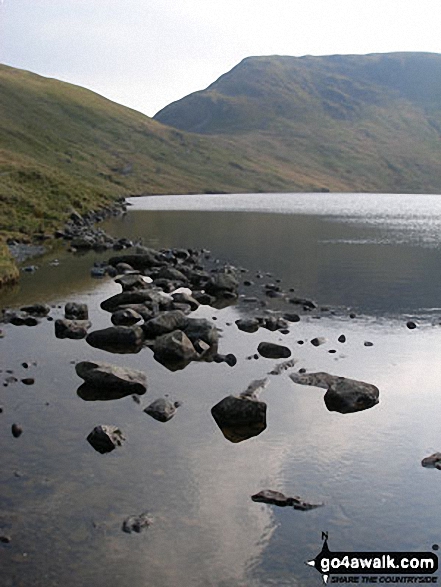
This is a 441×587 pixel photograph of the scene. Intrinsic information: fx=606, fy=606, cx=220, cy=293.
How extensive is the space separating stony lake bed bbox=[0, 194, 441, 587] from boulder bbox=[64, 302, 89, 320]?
1.81 metres

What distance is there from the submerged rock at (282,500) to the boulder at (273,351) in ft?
43.5

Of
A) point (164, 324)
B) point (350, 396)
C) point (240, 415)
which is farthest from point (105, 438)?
point (164, 324)

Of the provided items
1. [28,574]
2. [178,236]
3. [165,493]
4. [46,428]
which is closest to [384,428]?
[165,493]

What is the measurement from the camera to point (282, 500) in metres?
16.1

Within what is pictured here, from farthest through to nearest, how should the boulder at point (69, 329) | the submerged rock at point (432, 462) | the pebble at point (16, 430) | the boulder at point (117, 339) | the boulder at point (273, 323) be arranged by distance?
the boulder at point (273, 323), the boulder at point (69, 329), the boulder at point (117, 339), the pebble at point (16, 430), the submerged rock at point (432, 462)

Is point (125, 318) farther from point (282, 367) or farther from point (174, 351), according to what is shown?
point (282, 367)

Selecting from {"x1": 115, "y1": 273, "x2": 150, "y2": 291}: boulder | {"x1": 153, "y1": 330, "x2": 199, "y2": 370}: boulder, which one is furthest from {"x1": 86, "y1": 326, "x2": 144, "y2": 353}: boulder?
{"x1": 115, "y1": 273, "x2": 150, "y2": 291}: boulder

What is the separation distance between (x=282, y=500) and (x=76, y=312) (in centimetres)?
2321

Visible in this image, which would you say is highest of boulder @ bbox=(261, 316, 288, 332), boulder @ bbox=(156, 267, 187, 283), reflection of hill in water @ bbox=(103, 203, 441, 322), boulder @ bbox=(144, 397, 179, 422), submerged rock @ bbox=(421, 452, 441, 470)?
boulder @ bbox=(144, 397, 179, 422)

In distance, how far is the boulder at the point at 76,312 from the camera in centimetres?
3609

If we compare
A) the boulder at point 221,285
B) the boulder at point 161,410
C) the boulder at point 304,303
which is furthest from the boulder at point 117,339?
the boulder at point 221,285

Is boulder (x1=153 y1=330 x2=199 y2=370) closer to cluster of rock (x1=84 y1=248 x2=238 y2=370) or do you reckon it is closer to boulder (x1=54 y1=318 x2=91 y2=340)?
cluster of rock (x1=84 y1=248 x2=238 y2=370)

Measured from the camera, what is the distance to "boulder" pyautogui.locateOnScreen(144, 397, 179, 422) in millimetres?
21438

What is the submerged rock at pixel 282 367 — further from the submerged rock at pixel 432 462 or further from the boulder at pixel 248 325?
the submerged rock at pixel 432 462
